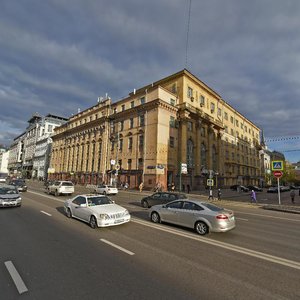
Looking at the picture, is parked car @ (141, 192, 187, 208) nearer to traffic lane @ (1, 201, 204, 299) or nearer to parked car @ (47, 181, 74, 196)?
traffic lane @ (1, 201, 204, 299)

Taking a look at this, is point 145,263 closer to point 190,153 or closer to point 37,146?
point 190,153

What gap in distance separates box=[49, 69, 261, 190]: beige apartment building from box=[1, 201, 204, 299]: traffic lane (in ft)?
78.4

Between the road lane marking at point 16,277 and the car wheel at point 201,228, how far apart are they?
6.65 metres

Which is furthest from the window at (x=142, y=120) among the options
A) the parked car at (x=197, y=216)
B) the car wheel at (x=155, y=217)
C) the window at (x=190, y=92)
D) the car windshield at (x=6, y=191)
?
the parked car at (x=197, y=216)

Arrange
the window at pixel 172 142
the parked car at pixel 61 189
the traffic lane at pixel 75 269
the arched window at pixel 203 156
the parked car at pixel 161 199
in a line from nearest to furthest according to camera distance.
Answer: the traffic lane at pixel 75 269 < the parked car at pixel 161 199 < the parked car at pixel 61 189 < the window at pixel 172 142 < the arched window at pixel 203 156

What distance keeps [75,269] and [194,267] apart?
296 cm

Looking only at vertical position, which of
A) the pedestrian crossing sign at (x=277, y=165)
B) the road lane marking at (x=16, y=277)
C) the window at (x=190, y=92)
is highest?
the window at (x=190, y=92)

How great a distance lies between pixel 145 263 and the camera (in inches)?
241

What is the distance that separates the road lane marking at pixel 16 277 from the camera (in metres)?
4.64

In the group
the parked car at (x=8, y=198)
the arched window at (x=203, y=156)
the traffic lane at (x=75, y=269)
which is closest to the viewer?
the traffic lane at (x=75, y=269)

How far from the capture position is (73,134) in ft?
222

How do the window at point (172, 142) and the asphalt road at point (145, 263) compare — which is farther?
the window at point (172, 142)

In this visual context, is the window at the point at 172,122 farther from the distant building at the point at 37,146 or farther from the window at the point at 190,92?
the distant building at the point at 37,146

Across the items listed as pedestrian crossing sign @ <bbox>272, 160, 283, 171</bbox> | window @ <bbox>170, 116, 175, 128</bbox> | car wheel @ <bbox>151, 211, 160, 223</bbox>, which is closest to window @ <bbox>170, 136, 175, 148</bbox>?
window @ <bbox>170, 116, 175, 128</bbox>
